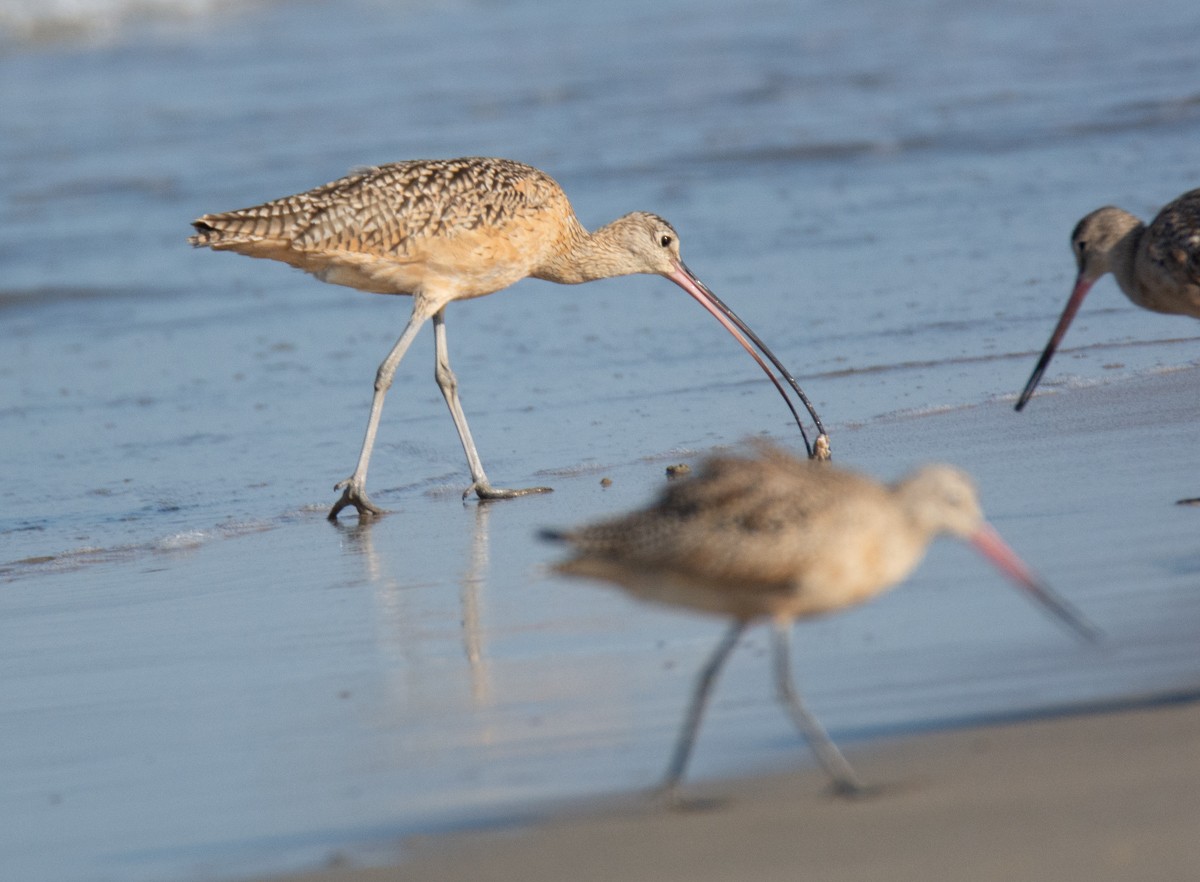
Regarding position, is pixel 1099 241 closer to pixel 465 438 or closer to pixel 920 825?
pixel 465 438

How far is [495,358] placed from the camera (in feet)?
33.6

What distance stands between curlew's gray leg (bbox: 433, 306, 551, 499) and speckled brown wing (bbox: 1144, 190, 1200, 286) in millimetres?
2584


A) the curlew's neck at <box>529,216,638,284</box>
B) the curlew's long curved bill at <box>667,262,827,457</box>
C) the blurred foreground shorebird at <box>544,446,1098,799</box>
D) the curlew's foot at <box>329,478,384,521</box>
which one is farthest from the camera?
the curlew's neck at <box>529,216,638,284</box>

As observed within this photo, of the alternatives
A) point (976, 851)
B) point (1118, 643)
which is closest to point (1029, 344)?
point (1118, 643)

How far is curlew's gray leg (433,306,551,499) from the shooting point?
769cm

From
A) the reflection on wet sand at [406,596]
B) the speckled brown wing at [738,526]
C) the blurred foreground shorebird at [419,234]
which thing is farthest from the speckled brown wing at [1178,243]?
the speckled brown wing at [738,526]

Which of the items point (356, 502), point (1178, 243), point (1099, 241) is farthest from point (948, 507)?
point (356, 502)

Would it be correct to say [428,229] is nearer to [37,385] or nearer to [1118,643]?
[37,385]

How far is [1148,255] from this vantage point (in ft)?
22.4

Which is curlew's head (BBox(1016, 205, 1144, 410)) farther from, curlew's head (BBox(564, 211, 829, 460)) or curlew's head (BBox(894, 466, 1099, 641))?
curlew's head (BBox(894, 466, 1099, 641))

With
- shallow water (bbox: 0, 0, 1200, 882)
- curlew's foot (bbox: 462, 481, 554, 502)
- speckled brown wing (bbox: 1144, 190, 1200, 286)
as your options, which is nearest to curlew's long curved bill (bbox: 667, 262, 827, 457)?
shallow water (bbox: 0, 0, 1200, 882)

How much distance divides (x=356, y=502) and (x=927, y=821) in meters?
4.17

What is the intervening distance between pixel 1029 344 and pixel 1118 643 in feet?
15.4

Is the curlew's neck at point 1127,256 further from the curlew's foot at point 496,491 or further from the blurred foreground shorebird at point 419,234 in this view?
the curlew's foot at point 496,491
